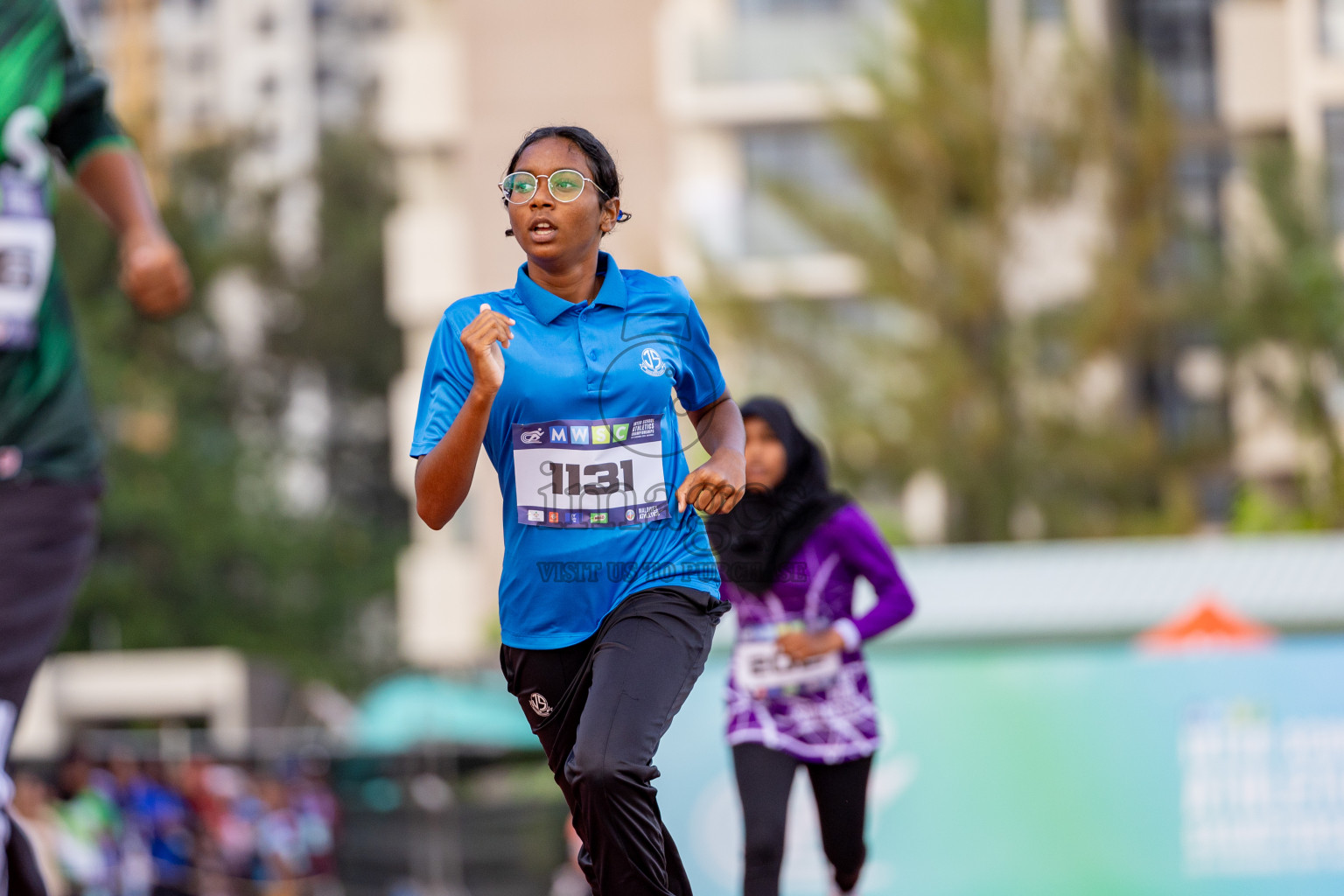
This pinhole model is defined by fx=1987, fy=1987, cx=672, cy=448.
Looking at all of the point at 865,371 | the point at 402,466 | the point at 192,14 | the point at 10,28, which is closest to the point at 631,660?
the point at 10,28

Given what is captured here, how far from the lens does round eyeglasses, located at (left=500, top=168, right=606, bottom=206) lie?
4578 millimetres

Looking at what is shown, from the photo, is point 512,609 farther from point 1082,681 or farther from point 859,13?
point 859,13

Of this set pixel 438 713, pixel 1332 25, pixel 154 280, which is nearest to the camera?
pixel 154 280

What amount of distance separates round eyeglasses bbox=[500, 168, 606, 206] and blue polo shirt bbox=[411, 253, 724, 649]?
248 mm

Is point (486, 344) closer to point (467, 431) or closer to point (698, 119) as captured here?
point (467, 431)

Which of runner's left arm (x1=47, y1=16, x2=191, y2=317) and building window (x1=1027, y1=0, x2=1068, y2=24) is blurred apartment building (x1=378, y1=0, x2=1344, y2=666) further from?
runner's left arm (x1=47, y1=16, x2=191, y2=317)

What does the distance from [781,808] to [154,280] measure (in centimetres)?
348

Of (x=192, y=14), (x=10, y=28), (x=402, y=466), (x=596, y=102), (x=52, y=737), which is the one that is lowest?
(x=52, y=737)

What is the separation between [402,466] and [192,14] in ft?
232

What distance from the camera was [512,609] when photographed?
4.71 m

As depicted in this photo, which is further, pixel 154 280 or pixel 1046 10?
pixel 1046 10

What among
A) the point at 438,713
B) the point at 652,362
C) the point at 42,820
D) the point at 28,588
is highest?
the point at 652,362

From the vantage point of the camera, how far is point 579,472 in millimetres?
4613

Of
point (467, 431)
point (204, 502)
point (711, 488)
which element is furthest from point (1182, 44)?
point (467, 431)
